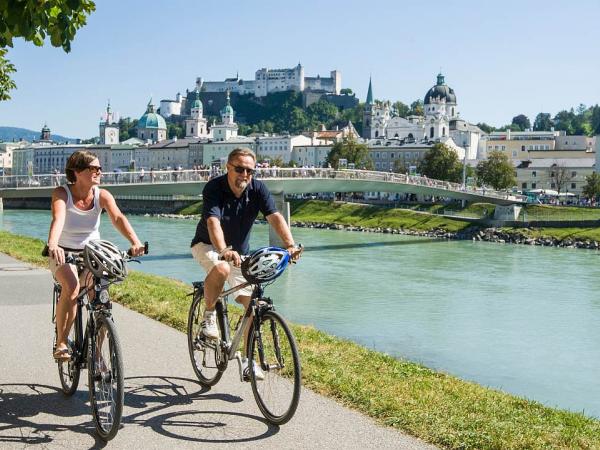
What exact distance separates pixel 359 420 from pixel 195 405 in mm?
941

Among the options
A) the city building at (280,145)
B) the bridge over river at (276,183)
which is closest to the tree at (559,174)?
the bridge over river at (276,183)

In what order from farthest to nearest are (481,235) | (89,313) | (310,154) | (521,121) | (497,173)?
(521,121) < (310,154) < (497,173) < (481,235) < (89,313)

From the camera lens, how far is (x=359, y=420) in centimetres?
445

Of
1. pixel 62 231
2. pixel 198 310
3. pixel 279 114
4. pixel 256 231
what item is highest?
pixel 279 114

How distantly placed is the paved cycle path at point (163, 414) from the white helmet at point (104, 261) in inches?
30.6

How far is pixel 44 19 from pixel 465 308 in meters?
16.5

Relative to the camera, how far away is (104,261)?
14.1 ft

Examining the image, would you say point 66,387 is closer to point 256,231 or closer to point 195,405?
point 195,405

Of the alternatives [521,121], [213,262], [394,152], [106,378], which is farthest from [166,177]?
[521,121]

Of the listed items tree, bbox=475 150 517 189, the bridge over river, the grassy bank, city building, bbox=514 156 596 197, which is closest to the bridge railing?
the bridge over river

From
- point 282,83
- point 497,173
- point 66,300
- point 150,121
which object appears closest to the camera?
point 66,300

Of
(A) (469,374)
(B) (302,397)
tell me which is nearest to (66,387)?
(B) (302,397)

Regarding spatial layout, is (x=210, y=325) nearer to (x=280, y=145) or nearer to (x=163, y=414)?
(x=163, y=414)

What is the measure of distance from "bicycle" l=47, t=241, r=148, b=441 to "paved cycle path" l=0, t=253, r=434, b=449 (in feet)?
0.35
